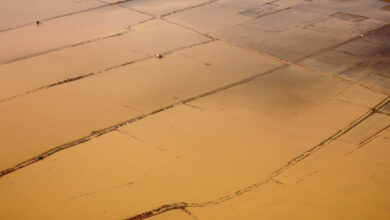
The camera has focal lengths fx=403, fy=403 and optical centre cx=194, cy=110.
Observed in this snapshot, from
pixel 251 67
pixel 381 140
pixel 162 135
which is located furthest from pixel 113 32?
pixel 381 140

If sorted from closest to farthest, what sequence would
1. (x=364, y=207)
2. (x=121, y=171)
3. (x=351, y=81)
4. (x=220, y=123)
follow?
(x=364, y=207), (x=121, y=171), (x=220, y=123), (x=351, y=81)

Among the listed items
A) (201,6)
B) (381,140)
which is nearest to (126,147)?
(381,140)

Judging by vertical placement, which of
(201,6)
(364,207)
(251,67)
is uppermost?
(201,6)

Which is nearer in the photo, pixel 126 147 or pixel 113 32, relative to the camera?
pixel 126 147

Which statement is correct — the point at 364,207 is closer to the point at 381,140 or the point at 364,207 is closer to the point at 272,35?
the point at 381,140

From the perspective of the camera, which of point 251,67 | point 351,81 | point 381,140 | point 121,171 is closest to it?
point 121,171

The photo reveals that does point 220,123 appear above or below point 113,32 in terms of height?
below
